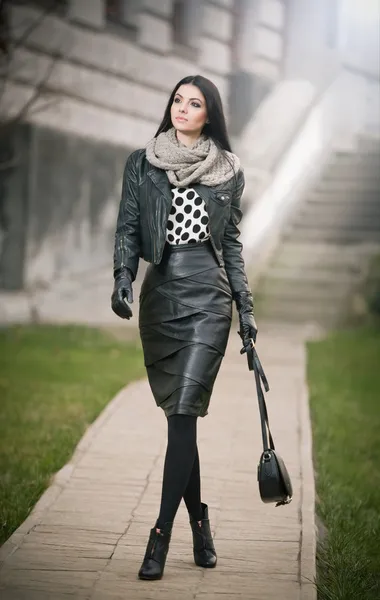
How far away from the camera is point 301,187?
16828mm

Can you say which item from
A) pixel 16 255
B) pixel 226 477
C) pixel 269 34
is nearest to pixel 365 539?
pixel 226 477

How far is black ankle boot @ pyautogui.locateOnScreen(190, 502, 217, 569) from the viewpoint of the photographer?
16.1 feet

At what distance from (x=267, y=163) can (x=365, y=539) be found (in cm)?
1080

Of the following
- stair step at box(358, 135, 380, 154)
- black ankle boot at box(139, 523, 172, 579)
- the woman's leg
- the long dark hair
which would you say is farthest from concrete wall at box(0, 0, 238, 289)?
black ankle boot at box(139, 523, 172, 579)

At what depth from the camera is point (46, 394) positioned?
30.8 feet

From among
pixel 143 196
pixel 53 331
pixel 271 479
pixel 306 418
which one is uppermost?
pixel 143 196

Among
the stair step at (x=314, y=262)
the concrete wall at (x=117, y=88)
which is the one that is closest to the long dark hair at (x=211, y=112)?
the concrete wall at (x=117, y=88)

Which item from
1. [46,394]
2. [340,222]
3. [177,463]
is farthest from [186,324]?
[340,222]

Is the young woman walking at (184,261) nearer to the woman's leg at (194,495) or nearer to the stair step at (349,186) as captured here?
the woman's leg at (194,495)

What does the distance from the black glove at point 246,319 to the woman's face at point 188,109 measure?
729 millimetres

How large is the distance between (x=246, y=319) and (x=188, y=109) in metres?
0.90

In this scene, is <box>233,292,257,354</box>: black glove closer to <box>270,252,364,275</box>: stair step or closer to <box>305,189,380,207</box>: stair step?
<box>270,252,364,275</box>: stair step

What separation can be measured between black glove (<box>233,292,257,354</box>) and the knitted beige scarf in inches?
19.3

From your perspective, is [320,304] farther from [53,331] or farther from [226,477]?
[226,477]
